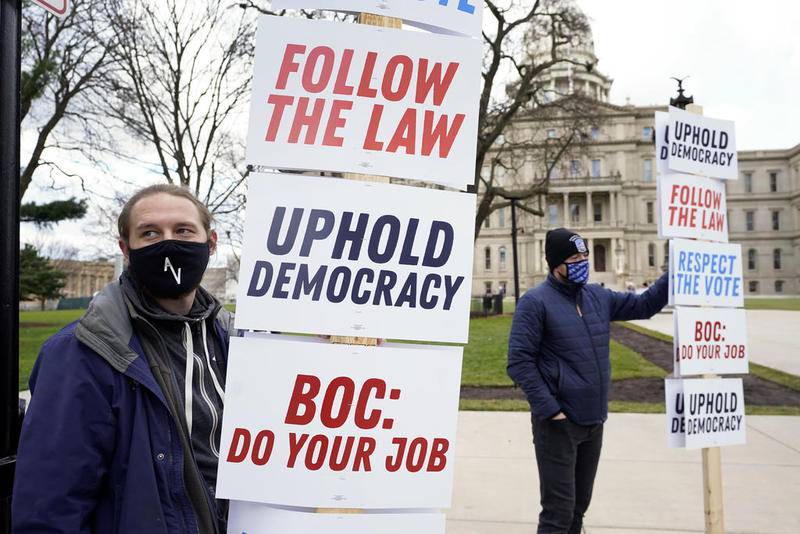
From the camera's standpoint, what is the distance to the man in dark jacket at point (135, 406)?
1.60 metres

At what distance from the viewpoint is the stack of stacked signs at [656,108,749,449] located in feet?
12.4

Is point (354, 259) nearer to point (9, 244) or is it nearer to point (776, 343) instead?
point (9, 244)

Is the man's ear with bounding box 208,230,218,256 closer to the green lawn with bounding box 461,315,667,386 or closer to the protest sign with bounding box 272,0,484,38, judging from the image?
the protest sign with bounding box 272,0,484,38

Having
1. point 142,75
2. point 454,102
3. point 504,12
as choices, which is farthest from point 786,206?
point 454,102

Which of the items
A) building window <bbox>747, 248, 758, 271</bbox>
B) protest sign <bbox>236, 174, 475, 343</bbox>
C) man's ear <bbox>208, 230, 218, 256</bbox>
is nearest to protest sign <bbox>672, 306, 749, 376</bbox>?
protest sign <bbox>236, 174, 475, 343</bbox>

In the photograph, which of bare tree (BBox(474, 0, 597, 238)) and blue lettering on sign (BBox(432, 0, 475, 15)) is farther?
bare tree (BBox(474, 0, 597, 238))

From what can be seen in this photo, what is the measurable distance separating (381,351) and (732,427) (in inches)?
125

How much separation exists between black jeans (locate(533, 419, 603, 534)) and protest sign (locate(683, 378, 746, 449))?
0.74 m

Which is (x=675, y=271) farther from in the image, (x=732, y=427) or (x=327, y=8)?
(x=327, y=8)

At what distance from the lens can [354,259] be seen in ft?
6.37

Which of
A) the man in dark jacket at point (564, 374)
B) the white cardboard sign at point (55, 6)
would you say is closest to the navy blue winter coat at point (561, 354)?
the man in dark jacket at point (564, 374)

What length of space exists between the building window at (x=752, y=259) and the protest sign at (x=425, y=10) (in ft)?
288

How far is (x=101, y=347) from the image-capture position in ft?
5.52

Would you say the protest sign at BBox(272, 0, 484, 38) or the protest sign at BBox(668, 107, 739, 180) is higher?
the protest sign at BBox(668, 107, 739, 180)
